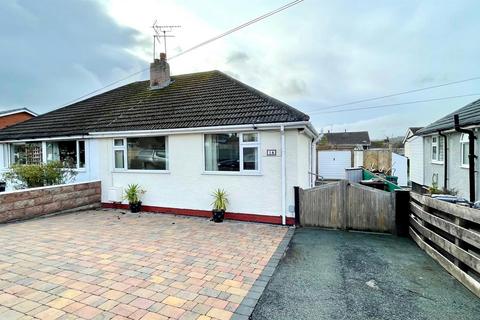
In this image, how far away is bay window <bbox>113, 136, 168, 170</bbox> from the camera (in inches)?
387

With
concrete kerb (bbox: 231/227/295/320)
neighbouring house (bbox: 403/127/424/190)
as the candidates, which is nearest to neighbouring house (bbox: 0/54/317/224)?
concrete kerb (bbox: 231/227/295/320)

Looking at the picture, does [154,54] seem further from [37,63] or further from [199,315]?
[199,315]

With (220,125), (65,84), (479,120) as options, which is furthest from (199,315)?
(65,84)

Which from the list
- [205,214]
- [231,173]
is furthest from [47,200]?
[231,173]

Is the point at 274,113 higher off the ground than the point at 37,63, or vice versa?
the point at 37,63

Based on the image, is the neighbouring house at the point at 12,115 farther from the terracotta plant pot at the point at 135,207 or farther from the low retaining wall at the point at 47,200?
the terracotta plant pot at the point at 135,207

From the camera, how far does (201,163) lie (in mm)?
9000

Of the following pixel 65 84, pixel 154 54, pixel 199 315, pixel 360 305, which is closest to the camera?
pixel 199 315

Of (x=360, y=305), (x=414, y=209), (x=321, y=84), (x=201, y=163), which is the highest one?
(x=321, y=84)

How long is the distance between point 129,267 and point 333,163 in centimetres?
1906

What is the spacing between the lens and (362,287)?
4.10 metres

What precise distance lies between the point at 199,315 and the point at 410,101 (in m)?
30.8

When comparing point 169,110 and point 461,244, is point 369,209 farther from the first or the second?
point 169,110

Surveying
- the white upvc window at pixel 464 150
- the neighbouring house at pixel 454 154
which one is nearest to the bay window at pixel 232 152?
the neighbouring house at pixel 454 154
